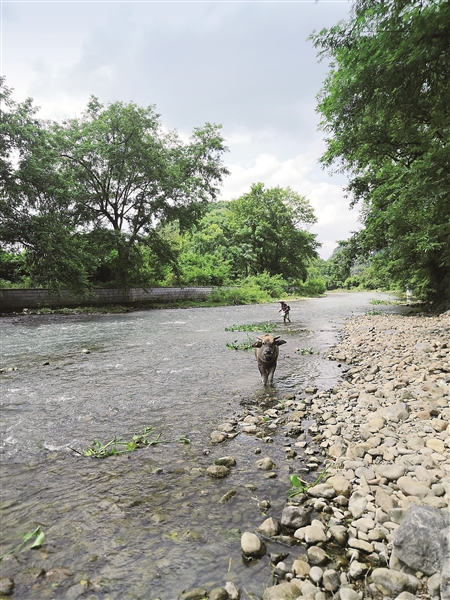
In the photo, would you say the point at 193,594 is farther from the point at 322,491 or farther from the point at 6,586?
the point at 322,491

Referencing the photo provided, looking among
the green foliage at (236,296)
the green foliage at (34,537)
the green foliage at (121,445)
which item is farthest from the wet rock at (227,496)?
the green foliage at (236,296)

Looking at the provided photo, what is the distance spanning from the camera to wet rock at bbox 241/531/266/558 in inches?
93.5

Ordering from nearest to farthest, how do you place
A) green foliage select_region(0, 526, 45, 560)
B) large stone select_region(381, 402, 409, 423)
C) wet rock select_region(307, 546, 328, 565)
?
wet rock select_region(307, 546, 328, 565) → green foliage select_region(0, 526, 45, 560) → large stone select_region(381, 402, 409, 423)

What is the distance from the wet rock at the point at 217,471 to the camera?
3397mm

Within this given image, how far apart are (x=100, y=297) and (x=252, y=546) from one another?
2630 centimetres

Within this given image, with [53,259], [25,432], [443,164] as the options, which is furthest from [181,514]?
[53,259]

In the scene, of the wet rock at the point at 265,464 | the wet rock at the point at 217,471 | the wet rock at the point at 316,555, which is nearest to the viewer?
the wet rock at the point at 316,555

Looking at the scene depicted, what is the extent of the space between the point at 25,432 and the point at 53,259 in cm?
1883

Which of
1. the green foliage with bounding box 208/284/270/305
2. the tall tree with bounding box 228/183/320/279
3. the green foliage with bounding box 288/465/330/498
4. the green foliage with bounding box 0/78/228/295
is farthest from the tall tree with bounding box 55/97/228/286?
the green foliage with bounding box 288/465/330/498

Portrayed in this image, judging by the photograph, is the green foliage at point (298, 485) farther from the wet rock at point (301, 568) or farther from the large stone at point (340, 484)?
the wet rock at point (301, 568)

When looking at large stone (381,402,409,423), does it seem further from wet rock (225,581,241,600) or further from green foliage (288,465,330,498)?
wet rock (225,581,241,600)

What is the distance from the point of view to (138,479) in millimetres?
3379

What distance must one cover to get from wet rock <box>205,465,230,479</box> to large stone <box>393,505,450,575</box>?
5.48 feet

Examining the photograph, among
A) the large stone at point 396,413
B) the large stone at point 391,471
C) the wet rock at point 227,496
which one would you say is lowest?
the wet rock at point 227,496
